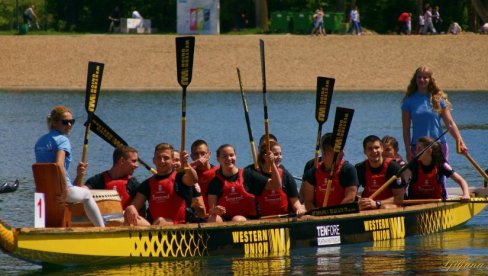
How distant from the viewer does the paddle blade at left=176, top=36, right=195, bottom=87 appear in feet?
52.1

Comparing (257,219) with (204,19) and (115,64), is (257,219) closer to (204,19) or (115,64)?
(115,64)

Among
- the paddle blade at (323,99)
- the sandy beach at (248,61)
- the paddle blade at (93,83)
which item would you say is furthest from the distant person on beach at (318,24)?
the paddle blade at (93,83)

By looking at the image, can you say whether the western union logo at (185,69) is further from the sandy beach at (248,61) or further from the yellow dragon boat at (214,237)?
the sandy beach at (248,61)

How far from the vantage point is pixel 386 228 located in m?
16.2

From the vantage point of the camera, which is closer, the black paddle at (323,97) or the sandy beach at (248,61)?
the black paddle at (323,97)

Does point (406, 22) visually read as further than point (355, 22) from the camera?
Yes

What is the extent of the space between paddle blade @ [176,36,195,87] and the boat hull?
7.09 feet

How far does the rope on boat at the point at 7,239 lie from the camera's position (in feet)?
43.3

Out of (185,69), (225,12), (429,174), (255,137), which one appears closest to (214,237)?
(185,69)

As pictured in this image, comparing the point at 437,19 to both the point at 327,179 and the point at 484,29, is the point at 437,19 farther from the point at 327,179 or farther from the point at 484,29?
the point at 327,179

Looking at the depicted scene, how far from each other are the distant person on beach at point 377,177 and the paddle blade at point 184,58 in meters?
2.23

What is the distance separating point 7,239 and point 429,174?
230 inches

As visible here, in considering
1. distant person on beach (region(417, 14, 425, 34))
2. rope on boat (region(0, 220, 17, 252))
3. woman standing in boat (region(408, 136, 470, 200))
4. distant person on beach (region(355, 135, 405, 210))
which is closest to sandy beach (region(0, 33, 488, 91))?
distant person on beach (region(417, 14, 425, 34))

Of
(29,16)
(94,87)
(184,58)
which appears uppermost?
(29,16)
